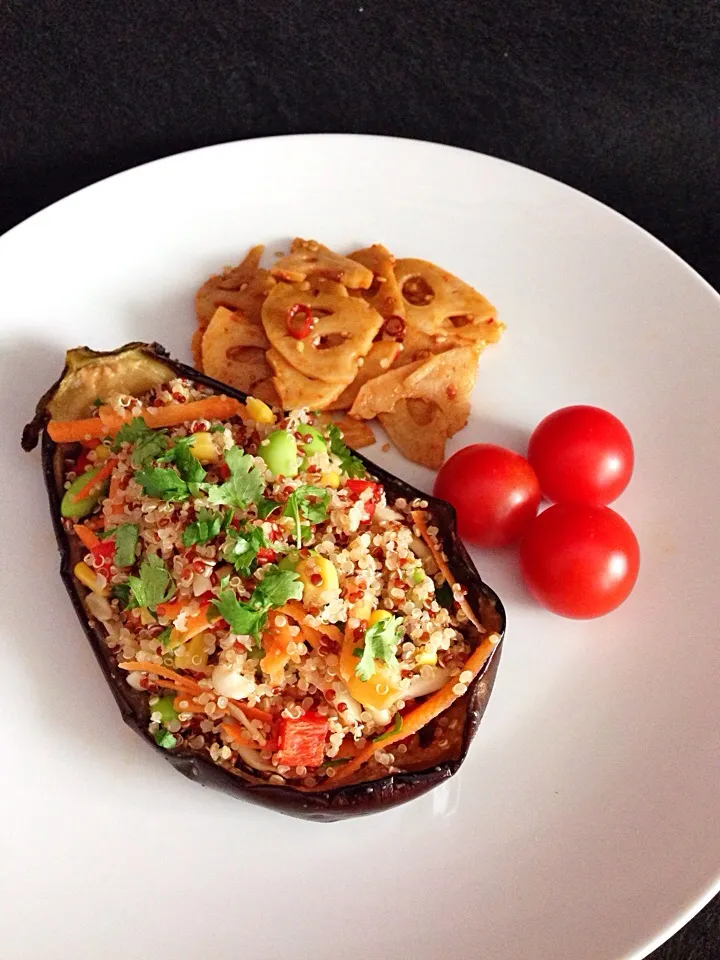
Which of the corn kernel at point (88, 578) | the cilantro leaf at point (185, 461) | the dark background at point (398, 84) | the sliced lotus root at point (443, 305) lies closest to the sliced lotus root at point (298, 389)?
the sliced lotus root at point (443, 305)

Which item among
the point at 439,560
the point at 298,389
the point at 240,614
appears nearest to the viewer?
the point at 240,614

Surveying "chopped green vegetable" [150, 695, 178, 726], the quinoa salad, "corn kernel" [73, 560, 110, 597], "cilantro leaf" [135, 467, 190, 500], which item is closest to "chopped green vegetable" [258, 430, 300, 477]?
the quinoa salad

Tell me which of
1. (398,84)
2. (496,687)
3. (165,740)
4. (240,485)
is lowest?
(165,740)

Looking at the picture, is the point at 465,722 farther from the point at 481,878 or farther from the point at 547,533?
the point at 547,533

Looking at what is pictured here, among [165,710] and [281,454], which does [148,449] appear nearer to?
[281,454]

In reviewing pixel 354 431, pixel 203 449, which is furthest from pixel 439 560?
pixel 203 449

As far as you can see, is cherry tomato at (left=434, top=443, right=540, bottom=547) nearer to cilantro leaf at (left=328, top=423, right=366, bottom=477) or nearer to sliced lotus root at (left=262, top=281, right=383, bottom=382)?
cilantro leaf at (left=328, top=423, right=366, bottom=477)

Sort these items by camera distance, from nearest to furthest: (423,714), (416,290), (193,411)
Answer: (423,714), (193,411), (416,290)
